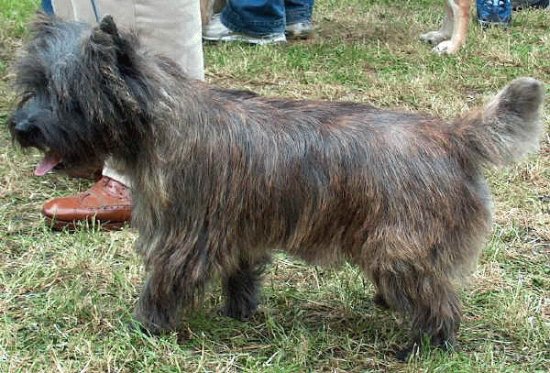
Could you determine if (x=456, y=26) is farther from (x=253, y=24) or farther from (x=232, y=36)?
(x=232, y=36)

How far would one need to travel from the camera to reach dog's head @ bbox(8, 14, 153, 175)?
2387 mm

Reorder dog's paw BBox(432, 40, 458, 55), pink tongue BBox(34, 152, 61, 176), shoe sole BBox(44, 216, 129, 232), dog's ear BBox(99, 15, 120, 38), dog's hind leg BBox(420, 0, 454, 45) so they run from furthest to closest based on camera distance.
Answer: dog's hind leg BBox(420, 0, 454, 45), dog's paw BBox(432, 40, 458, 55), shoe sole BBox(44, 216, 129, 232), pink tongue BBox(34, 152, 61, 176), dog's ear BBox(99, 15, 120, 38)

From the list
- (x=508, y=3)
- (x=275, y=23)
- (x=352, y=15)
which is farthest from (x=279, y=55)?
(x=508, y=3)

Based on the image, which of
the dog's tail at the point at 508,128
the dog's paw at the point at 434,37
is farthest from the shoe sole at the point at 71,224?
the dog's paw at the point at 434,37

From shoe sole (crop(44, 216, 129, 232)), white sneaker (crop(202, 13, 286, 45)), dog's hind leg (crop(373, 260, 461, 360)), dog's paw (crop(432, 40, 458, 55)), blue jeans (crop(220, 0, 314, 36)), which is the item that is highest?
dog's hind leg (crop(373, 260, 461, 360))

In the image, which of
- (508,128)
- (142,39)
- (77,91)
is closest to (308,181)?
(508,128)

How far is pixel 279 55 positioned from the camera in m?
6.25

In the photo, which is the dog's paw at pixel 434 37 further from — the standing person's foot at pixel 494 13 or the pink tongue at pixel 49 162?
the pink tongue at pixel 49 162

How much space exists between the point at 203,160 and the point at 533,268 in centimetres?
160

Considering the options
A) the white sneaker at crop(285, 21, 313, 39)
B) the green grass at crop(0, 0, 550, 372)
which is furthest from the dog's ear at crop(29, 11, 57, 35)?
the white sneaker at crop(285, 21, 313, 39)

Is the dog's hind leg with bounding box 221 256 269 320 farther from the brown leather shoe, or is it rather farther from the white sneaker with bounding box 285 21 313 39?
the white sneaker with bounding box 285 21 313 39

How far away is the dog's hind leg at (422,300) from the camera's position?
8.65ft

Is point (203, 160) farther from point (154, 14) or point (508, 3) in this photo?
point (508, 3)

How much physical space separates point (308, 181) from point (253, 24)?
4.22 meters
